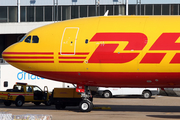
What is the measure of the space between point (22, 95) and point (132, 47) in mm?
11579

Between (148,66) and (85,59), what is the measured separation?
148 inches

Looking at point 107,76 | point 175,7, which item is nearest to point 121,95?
point 175,7

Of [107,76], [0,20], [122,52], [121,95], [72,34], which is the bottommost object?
[121,95]

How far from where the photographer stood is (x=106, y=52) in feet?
61.2

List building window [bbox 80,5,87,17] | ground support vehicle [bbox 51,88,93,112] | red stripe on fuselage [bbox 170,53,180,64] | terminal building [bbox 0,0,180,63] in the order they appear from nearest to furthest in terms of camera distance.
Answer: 1. red stripe on fuselage [bbox 170,53,180,64]
2. ground support vehicle [bbox 51,88,93,112]
3. terminal building [bbox 0,0,180,63]
4. building window [bbox 80,5,87,17]

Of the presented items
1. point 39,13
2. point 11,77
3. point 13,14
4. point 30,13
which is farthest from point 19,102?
point 13,14

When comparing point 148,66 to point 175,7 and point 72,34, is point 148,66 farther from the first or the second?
point 175,7

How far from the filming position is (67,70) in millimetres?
19359

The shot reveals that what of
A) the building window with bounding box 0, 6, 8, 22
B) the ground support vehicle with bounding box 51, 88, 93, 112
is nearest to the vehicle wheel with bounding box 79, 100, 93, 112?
the ground support vehicle with bounding box 51, 88, 93, 112

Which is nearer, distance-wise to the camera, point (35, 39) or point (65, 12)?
point (35, 39)

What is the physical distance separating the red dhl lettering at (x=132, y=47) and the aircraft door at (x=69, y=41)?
3.79 feet

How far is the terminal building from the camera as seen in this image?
46.9 metres

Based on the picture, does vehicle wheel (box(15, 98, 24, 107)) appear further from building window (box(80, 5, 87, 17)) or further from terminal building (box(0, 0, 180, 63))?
building window (box(80, 5, 87, 17))

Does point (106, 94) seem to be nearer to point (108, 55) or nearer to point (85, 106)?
point (85, 106)
